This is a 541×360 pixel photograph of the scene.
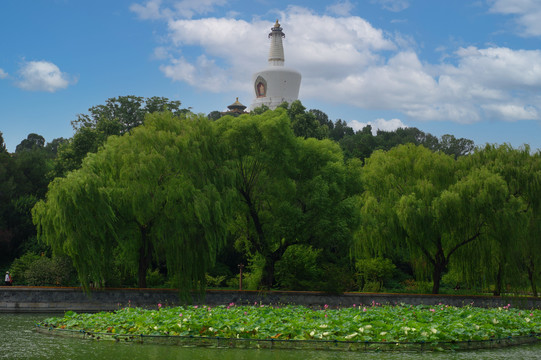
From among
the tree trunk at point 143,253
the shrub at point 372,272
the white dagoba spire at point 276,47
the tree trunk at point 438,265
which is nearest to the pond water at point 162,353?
the tree trunk at point 143,253

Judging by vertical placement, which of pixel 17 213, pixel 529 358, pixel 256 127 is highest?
pixel 256 127

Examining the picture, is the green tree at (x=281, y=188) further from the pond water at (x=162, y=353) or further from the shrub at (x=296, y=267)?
the pond water at (x=162, y=353)

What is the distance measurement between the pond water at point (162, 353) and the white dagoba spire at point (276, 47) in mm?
57489

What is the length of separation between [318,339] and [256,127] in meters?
12.1

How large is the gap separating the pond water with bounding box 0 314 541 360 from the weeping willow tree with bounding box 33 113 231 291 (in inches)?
274

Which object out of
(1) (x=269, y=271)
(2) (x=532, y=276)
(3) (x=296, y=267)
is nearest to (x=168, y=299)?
(1) (x=269, y=271)

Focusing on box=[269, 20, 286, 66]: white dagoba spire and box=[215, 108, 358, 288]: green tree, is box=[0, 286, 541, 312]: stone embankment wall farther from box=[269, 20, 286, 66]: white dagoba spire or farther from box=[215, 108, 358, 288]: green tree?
box=[269, 20, 286, 66]: white dagoba spire

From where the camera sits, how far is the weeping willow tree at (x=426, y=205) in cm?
2236

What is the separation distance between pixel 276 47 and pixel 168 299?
50.6m

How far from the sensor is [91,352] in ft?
36.7

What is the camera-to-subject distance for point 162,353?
1115 centimetres

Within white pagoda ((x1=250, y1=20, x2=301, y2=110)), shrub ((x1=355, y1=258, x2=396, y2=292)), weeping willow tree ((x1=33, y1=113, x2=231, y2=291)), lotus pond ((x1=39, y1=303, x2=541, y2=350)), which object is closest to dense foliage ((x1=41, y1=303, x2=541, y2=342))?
lotus pond ((x1=39, y1=303, x2=541, y2=350))

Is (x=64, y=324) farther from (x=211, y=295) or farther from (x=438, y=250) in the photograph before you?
(x=438, y=250)

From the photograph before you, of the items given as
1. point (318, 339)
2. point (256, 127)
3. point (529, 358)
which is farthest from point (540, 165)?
point (318, 339)
